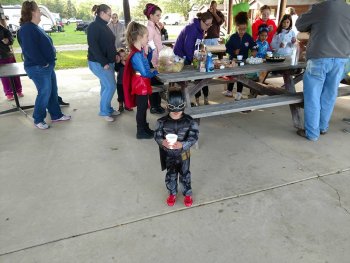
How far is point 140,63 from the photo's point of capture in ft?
12.0

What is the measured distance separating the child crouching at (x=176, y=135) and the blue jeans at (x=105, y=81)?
2.50 m

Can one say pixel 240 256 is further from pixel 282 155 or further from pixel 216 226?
pixel 282 155

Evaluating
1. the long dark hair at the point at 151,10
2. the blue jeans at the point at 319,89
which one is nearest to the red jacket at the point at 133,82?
the long dark hair at the point at 151,10

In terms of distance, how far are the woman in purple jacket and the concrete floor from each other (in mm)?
1293

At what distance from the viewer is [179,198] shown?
2.75 metres

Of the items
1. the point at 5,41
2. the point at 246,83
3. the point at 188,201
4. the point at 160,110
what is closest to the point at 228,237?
the point at 188,201

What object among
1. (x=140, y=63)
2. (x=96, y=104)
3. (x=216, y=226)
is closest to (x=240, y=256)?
(x=216, y=226)

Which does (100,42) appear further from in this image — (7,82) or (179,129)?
(7,82)

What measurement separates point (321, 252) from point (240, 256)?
1.92ft

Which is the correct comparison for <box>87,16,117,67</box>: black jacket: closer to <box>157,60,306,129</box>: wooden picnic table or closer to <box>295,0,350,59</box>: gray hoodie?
<box>157,60,306,129</box>: wooden picnic table

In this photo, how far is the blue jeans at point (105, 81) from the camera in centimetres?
457

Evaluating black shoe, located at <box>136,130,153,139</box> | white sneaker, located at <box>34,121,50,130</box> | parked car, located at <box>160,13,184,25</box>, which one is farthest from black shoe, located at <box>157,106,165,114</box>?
parked car, located at <box>160,13,184,25</box>

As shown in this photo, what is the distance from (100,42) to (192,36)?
140 centimetres

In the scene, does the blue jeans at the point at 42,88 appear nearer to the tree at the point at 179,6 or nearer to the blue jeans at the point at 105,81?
the blue jeans at the point at 105,81
